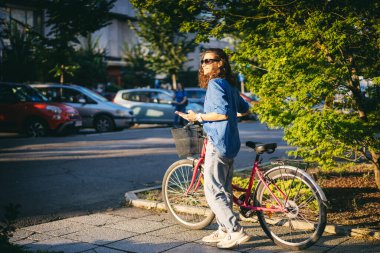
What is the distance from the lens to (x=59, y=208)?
6508 mm

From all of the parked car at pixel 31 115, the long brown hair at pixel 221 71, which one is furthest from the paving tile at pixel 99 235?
the parked car at pixel 31 115

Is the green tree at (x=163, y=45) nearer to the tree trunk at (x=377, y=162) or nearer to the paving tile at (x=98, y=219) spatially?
the tree trunk at (x=377, y=162)

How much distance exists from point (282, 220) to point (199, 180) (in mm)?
1023

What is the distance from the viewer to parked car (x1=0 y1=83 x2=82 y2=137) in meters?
16.0

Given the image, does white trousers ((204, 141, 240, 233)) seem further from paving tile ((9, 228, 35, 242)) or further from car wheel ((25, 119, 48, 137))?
car wheel ((25, 119, 48, 137))

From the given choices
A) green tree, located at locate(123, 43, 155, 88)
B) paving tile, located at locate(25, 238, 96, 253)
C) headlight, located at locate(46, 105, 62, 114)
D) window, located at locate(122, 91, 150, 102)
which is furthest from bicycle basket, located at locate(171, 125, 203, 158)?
green tree, located at locate(123, 43, 155, 88)

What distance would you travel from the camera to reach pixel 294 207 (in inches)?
174

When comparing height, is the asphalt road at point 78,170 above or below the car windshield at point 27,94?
below

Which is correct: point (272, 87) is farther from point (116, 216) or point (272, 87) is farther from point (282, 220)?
point (116, 216)

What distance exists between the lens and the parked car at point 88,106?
1789 cm

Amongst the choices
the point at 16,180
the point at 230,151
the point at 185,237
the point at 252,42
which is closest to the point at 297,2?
the point at 252,42

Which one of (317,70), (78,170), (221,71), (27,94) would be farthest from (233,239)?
(27,94)

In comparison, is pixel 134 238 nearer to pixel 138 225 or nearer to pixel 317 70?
pixel 138 225

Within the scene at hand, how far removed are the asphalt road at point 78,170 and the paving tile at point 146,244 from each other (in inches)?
63.6
